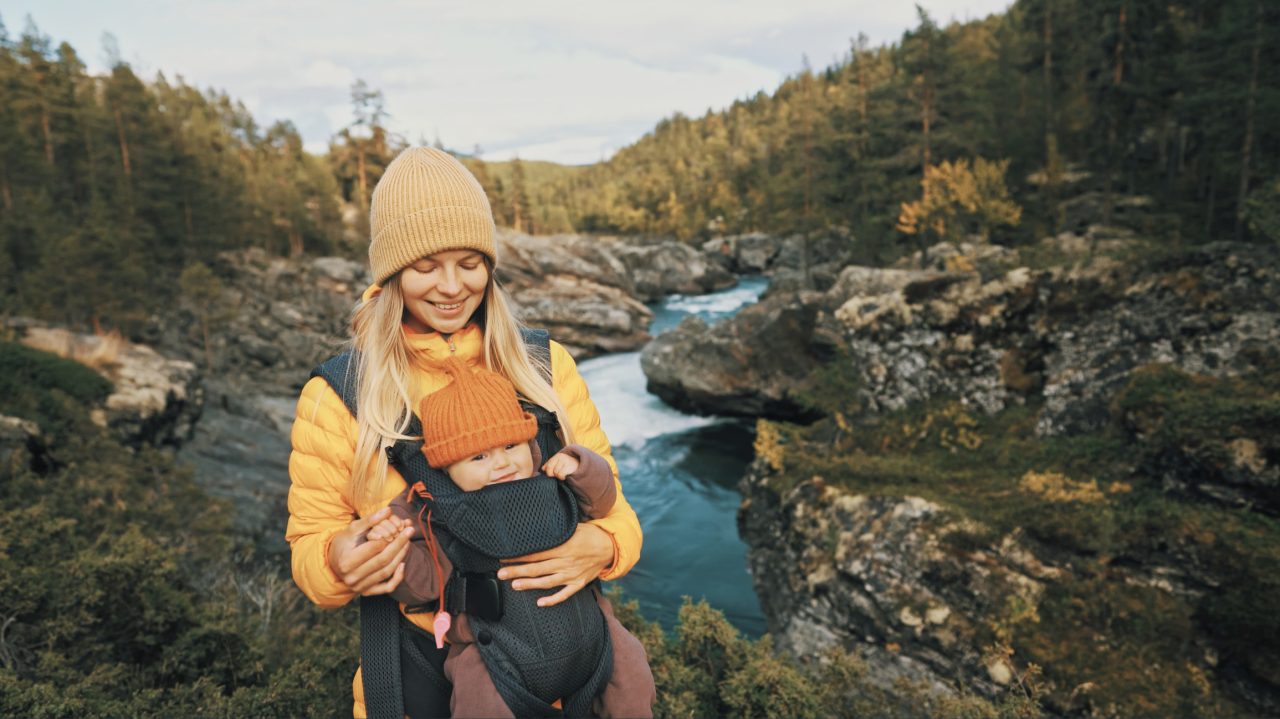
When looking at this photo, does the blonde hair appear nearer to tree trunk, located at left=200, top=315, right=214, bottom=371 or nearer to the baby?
the baby

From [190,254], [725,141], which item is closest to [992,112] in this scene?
[190,254]

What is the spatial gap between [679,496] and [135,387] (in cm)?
1632

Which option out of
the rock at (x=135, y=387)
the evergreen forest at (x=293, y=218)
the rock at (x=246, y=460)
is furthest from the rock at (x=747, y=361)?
the rock at (x=135, y=387)

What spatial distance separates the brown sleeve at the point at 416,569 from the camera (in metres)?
2.01

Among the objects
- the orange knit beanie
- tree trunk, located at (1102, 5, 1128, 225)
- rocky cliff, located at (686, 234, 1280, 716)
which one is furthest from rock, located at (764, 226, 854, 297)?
the orange knit beanie

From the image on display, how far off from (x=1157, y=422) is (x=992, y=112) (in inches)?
1169

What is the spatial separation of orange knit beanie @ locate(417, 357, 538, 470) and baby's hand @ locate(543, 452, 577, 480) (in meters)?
0.12

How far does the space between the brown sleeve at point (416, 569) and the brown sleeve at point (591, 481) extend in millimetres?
524

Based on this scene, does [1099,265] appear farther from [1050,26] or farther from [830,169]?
[1050,26]

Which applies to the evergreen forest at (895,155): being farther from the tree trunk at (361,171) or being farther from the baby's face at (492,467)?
the baby's face at (492,467)

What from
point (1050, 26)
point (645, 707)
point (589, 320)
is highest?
point (1050, 26)

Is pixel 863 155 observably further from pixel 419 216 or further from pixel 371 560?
pixel 371 560

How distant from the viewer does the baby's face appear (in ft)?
6.79

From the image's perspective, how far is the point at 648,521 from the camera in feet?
61.4
